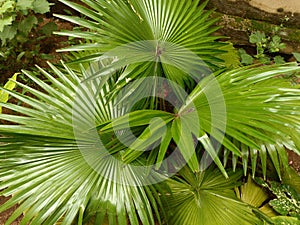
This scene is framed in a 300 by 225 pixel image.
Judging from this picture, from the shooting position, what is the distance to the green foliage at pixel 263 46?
2449mm

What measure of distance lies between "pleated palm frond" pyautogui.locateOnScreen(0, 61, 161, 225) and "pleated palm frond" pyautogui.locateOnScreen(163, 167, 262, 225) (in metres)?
0.20

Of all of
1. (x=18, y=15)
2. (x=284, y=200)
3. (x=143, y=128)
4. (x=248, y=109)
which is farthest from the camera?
(x=18, y=15)

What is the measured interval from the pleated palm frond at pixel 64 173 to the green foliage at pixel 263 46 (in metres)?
1.26

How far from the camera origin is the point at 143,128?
1579 millimetres

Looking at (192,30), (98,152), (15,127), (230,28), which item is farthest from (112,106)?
(230,28)

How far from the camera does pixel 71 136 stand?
1.48 m

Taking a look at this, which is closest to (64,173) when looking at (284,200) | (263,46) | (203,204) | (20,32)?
(203,204)

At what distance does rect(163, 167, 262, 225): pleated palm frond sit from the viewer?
63.6 inches

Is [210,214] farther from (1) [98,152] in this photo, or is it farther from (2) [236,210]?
(1) [98,152]

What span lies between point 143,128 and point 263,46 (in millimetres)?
1345

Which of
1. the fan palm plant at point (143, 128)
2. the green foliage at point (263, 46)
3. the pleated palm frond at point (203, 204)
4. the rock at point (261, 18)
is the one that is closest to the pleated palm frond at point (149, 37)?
the fan palm plant at point (143, 128)

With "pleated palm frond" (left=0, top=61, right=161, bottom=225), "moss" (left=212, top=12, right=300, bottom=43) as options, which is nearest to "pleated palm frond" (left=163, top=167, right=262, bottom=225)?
"pleated palm frond" (left=0, top=61, right=161, bottom=225)

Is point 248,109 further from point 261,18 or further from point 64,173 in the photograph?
point 261,18

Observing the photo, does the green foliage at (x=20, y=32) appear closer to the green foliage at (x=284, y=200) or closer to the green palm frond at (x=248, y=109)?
the green palm frond at (x=248, y=109)
